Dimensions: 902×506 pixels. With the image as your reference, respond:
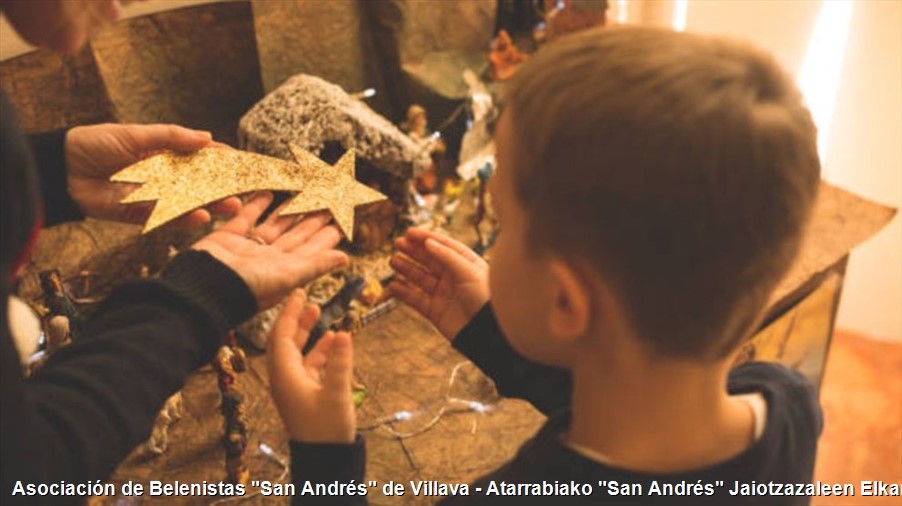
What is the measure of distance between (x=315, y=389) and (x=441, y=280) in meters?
0.28

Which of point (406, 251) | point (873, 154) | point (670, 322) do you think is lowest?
point (873, 154)

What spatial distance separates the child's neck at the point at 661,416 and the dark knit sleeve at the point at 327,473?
251mm

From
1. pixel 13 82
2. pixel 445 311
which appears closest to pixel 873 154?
pixel 445 311

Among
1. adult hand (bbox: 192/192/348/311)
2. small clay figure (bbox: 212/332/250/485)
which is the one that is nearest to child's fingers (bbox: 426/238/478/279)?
adult hand (bbox: 192/192/348/311)

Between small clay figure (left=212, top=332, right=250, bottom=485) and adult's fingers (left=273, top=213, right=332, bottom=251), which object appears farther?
small clay figure (left=212, top=332, right=250, bottom=485)

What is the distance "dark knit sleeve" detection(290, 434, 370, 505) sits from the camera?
817 millimetres

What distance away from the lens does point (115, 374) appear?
0.85 meters

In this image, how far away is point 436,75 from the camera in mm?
2209

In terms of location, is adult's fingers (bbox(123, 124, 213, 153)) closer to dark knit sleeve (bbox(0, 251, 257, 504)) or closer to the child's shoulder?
dark knit sleeve (bbox(0, 251, 257, 504))

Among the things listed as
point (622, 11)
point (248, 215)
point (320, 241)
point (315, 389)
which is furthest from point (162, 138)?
point (622, 11)

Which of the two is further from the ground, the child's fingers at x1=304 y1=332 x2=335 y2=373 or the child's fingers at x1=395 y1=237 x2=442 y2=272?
the child's fingers at x1=395 y1=237 x2=442 y2=272

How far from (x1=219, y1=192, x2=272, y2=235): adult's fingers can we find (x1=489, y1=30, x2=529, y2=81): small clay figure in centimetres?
119

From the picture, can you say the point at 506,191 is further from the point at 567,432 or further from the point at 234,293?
the point at 234,293

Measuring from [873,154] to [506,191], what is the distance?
1.90 meters
